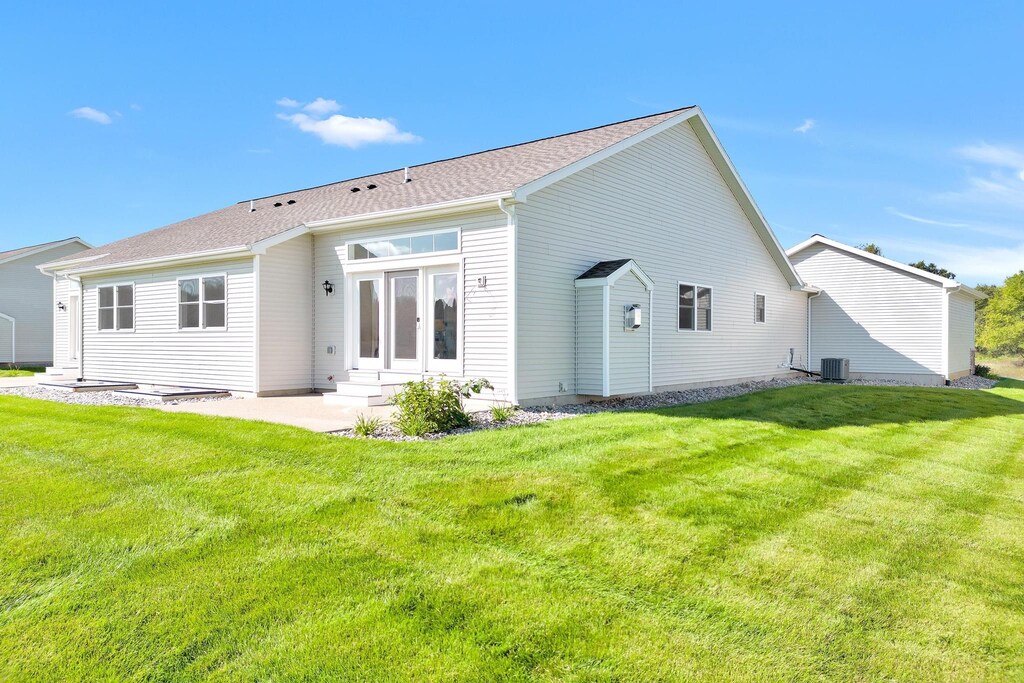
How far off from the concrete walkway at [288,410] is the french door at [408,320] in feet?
3.98

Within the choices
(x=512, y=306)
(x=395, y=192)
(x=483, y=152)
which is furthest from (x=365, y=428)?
(x=483, y=152)

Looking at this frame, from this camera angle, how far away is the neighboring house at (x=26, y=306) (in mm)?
24797

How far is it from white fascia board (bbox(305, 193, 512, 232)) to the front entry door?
1009mm

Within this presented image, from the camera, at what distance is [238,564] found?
12.7 ft

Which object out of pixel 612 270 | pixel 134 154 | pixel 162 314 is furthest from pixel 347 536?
pixel 134 154

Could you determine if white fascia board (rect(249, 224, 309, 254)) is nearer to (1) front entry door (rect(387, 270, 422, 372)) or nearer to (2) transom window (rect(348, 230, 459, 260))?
(2) transom window (rect(348, 230, 459, 260))

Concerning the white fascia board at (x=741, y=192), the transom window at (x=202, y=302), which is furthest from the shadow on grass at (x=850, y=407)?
the transom window at (x=202, y=302)

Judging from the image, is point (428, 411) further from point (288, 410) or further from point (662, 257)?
point (662, 257)

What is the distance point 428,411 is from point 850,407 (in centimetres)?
827

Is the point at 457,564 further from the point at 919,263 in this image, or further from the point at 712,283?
the point at 919,263

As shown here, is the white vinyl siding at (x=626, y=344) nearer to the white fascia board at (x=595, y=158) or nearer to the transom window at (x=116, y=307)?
the white fascia board at (x=595, y=158)

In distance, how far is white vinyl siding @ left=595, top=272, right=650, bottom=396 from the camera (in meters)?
10.4

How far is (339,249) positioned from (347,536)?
854cm

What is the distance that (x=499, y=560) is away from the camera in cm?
390
